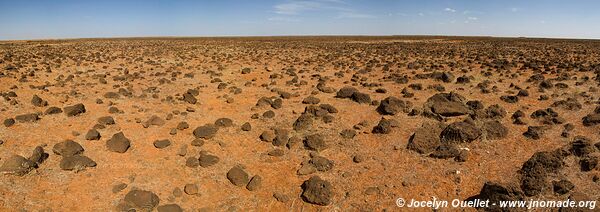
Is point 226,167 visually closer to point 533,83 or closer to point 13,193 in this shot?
point 13,193

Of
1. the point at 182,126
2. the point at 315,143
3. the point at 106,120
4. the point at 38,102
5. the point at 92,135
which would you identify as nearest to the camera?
the point at 315,143

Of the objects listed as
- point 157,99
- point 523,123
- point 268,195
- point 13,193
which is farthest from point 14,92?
point 523,123

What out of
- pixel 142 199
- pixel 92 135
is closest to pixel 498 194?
pixel 142 199

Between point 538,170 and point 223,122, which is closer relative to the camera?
point 538,170

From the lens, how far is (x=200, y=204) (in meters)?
7.11

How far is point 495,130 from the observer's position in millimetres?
9453

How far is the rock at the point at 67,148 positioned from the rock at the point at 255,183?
389 centimetres

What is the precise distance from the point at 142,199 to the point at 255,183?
198 centimetres

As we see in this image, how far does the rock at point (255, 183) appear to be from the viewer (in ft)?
24.9

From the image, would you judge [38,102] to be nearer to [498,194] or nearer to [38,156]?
[38,156]

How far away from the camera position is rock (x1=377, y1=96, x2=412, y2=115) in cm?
1148

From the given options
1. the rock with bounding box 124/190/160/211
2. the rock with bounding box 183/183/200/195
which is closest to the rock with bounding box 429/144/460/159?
the rock with bounding box 183/183/200/195

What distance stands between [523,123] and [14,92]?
15277 millimetres

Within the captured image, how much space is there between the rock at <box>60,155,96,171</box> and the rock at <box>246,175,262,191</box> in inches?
126
